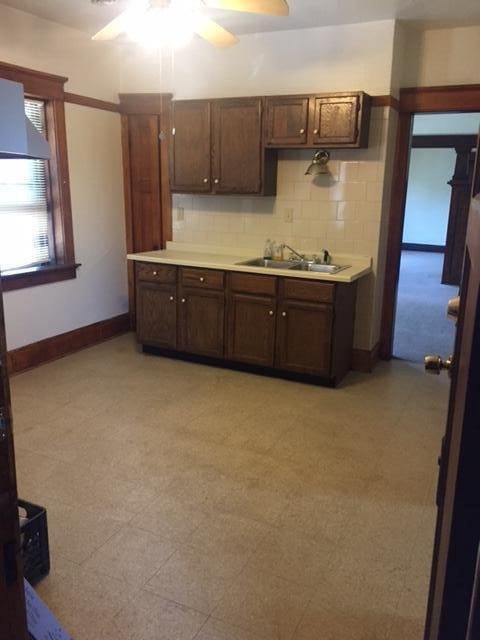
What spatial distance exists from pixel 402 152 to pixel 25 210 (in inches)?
123

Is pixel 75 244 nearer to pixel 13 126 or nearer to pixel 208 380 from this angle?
pixel 208 380

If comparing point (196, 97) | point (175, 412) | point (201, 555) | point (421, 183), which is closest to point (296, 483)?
point (201, 555)

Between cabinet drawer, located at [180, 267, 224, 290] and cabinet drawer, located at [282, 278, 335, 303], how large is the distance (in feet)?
1.88

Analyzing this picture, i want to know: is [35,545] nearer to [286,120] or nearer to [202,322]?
[202,322]

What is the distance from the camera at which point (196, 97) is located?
15.5 ft

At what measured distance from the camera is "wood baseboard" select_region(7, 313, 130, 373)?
432cm

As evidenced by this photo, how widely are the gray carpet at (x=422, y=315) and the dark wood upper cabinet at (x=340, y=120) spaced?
203cm

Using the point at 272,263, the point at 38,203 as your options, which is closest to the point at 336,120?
the point at 272,263

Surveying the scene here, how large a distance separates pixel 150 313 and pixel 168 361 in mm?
453

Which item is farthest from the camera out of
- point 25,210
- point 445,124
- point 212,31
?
point 445,124

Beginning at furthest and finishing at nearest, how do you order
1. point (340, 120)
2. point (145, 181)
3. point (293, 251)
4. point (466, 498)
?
point (145, 181), point (293, 251), point (340, 120), point (466, 498)

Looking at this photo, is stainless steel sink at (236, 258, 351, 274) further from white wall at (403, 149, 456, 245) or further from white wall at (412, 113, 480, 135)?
white wall at (403, 149, 456, 245)

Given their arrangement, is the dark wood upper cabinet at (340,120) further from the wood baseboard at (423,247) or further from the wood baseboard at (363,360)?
the wood baseboard at (423,247)

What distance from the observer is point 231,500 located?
2.67 metres
